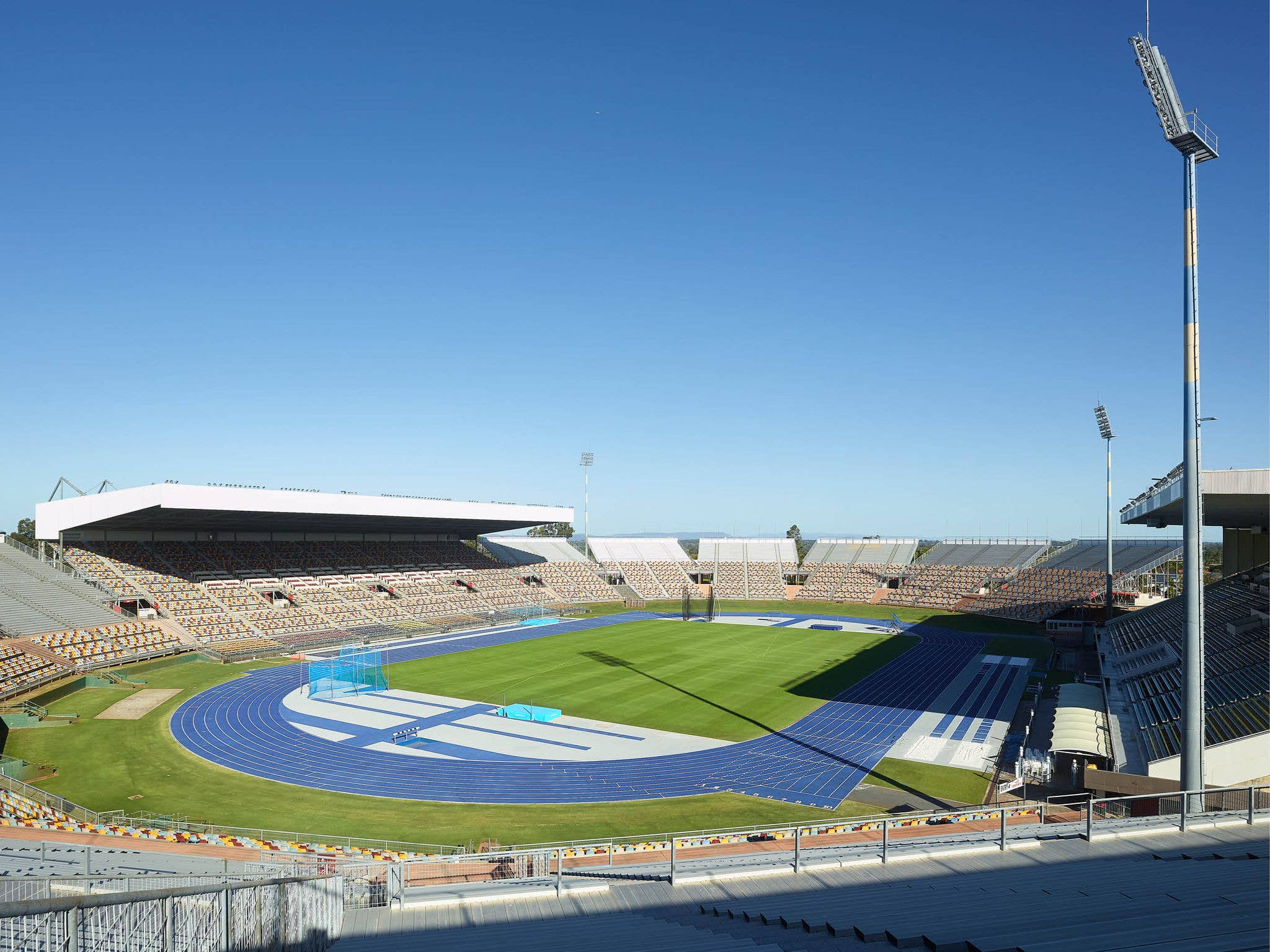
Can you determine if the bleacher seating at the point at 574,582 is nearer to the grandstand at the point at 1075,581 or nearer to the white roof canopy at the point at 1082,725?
the grandstand at the point at 1075,581

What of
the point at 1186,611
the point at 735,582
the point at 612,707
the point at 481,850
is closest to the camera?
the point at 1186,611

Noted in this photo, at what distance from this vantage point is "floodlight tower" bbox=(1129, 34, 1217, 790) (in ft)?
42.1

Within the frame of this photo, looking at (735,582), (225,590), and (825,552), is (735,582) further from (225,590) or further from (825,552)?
(225,590)

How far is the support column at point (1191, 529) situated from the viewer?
12.8 metres

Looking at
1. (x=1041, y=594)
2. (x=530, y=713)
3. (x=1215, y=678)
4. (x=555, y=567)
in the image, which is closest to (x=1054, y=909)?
(x=1215, y=678)

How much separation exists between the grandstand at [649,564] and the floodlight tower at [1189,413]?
63055 mm

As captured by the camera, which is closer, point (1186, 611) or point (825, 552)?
point (1186, 611)

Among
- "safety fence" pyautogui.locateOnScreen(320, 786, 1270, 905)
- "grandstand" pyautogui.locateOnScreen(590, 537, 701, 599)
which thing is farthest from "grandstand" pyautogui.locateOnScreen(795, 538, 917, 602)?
"safety fence" pyautogui.locateOnScreen(320, 786, 1270, 905)

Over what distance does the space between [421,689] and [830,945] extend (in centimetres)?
3115

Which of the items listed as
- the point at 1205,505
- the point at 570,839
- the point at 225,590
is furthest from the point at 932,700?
the point at 225,590

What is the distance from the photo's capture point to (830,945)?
23.4ft

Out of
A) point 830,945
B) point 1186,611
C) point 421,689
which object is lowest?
point 421,689

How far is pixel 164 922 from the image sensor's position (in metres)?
4.38

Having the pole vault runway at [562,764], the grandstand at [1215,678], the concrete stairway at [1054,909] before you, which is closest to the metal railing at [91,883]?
the concrete stairway at [1054,909]
